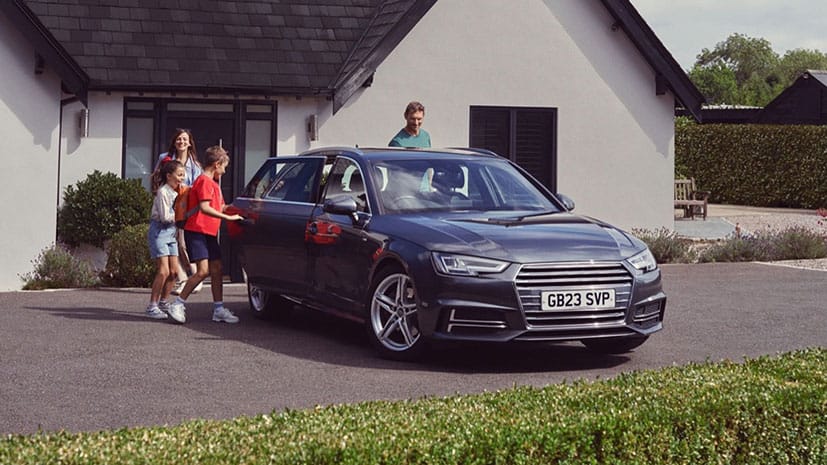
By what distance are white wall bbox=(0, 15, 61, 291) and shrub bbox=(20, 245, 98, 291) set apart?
0.80 meters

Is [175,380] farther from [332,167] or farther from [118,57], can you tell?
[118,57]

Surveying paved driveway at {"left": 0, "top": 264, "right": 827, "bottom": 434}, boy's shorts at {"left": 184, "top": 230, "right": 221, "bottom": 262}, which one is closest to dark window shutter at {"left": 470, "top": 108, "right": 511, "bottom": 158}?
paved driveway at {"left": 0, "top": 264, "right": 827, "bottom": 434}

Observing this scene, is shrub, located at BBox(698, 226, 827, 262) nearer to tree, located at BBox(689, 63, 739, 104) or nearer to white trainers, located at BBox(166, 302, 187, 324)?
white trainers, located at BBox(166, 302, 187, 324)

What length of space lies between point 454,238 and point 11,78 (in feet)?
30.9

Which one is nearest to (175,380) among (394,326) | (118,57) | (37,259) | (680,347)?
(394,326)

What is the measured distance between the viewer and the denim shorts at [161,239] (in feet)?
40.5

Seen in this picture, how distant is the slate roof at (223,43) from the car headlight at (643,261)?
30.3 ft

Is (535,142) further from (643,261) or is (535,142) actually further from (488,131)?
(643,261)

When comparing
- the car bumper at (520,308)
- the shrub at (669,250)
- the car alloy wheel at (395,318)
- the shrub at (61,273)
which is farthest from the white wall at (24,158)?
the car bumper at (520,308)

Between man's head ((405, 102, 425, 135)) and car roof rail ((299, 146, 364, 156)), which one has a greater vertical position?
man's head ((405, 102, 425, 135))

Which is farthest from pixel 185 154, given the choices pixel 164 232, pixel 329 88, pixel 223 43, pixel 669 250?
pixel 669 250

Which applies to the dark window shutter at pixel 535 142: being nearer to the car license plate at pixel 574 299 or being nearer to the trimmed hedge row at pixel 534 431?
the car license plate at pixel 574 299

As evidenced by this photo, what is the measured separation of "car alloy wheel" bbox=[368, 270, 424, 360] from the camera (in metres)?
9.81

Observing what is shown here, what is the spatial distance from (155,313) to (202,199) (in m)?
1.43
